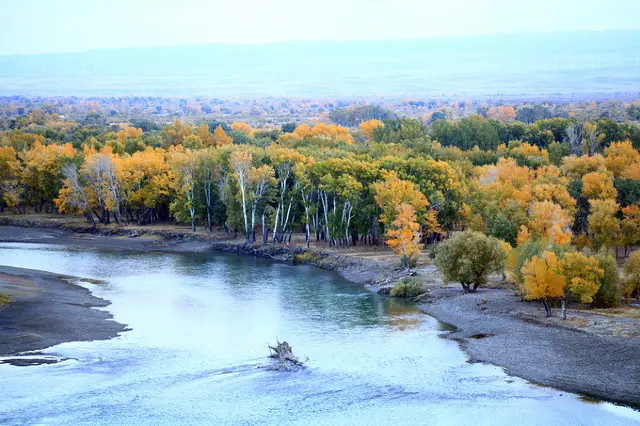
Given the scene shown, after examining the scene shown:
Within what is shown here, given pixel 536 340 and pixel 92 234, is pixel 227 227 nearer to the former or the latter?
pixel 92 234

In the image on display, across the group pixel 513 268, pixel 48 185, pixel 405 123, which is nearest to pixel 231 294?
pixel 513 268

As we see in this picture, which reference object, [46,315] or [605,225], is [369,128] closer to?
[605,225]

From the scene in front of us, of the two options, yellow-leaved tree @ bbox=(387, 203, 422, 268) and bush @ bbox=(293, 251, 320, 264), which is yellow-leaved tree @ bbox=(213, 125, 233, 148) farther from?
yellow-leaved tree @ bbox=(387, 203, 422, 268)

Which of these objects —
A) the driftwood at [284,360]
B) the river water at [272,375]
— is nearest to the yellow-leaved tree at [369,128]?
the river water at [272,375]

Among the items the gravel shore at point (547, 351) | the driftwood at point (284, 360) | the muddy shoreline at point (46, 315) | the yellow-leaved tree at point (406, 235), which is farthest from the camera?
the yellow-leaved tree at point (406, 235)

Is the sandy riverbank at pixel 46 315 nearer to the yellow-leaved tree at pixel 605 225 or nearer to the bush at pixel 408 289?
the bush at pixel 408 289
